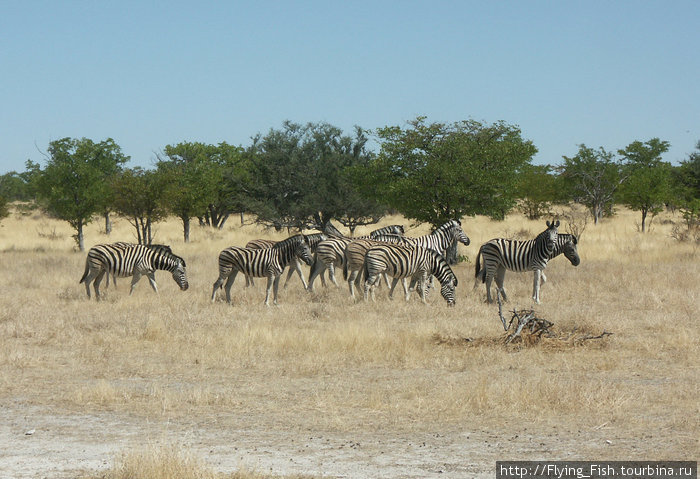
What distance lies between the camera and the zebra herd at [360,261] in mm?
17250

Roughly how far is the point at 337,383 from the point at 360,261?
8.32 m

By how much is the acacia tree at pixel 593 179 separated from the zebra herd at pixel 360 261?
109 ft

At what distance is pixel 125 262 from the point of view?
18.9 m

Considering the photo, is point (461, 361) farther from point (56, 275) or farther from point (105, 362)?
point (56, 275)

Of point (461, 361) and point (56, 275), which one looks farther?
point (56, 275)

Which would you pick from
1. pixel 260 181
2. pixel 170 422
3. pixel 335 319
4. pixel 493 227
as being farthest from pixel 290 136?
pixel 170 422

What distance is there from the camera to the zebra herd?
1725 centimetres

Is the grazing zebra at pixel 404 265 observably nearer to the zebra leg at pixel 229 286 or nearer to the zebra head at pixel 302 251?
the zebra head at pixel 302 251

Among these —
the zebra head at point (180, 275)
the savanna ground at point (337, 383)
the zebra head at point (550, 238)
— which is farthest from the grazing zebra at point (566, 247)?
the zebra head at point (180, 275)

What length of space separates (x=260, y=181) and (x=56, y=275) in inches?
689

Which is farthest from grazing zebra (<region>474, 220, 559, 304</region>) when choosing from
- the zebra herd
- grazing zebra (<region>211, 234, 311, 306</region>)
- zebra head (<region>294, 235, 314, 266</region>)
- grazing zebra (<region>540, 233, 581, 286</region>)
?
grazing zebra (<region>211, 234, 311, 306</region>)

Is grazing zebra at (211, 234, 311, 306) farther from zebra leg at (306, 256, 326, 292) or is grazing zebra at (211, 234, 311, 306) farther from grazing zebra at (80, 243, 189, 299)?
grazing zebra at (80, 243, 189, 299)

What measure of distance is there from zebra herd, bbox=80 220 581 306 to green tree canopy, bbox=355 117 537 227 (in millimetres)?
7688

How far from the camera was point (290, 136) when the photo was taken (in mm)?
39688
